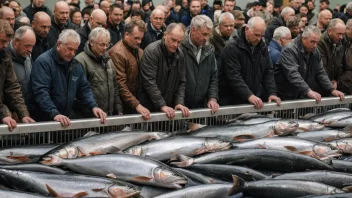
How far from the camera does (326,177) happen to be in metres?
7.39

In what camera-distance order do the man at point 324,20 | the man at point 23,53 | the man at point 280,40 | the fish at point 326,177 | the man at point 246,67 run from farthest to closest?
the man at point 324,20 < the man at point 280,40 < the man at point 246,67 < the man at point 23,53 < the fish at point 326,177

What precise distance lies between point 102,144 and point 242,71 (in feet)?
12.0

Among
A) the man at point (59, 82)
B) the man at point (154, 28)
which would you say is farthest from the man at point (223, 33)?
the man at point (59, 82)

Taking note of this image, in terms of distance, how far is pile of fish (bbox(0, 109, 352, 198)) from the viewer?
6.80 metres

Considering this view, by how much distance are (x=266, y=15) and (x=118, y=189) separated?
13.9m

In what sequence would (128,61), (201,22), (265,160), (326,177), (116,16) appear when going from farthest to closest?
(116,16), (128,61), (201,22), (265,160), (326,177)

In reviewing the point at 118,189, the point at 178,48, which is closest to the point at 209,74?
the point at 178,48

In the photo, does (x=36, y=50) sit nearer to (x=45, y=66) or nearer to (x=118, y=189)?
(x=45, y=66)

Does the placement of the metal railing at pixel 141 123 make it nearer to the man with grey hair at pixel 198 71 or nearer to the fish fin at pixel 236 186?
the man with grey hair at pixel 198 71

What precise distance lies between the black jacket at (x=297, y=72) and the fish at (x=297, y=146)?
313cm

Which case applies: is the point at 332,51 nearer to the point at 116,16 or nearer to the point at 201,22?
the point at 201,22

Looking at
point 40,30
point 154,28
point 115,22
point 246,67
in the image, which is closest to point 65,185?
point 246,67

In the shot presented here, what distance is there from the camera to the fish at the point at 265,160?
7.73 meters

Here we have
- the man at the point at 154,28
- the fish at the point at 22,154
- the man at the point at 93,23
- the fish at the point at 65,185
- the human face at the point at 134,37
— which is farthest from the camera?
the man at the point at 154,28
